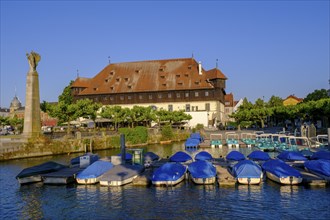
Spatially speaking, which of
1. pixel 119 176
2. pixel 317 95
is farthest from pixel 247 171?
pixel 317 95

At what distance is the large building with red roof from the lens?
8881cm

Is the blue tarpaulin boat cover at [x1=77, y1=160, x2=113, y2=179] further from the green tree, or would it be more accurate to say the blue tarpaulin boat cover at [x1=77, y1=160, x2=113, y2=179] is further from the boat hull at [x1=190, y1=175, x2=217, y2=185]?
the green tree

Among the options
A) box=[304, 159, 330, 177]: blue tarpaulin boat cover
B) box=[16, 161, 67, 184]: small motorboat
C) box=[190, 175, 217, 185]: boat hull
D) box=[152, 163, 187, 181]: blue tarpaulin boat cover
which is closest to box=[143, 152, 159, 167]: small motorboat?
box=[152, 163, 187, 181]: blue tarpaulin boat cover

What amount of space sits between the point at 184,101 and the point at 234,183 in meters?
62.8

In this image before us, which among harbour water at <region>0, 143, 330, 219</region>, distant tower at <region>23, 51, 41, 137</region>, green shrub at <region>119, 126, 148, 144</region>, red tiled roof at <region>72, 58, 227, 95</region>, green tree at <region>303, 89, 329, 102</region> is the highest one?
red tiled roof at <region>72, 58, 227, 95</region>

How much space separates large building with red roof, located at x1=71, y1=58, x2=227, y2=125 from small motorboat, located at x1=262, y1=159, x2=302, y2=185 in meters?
57.0

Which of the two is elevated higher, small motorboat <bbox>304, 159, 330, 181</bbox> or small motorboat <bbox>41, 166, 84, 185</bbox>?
small motorboat <bbox>304, 159, 330, 181</bbox>

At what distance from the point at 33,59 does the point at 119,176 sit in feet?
90.8

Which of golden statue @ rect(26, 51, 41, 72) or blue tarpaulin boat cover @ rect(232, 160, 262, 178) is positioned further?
golden statue @ rect(26, 51, 41, 72)

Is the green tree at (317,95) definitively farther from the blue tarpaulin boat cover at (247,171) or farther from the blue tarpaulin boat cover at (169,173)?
the blue tarpaulin boat cover at (169,173)

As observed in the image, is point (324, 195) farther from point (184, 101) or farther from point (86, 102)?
point (184, 101)

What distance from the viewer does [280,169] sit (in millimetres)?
27266

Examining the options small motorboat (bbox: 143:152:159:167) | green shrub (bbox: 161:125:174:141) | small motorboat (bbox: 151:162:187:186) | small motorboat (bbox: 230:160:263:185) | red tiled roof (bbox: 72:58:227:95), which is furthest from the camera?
red tiled roof (bbox: 72:58:227:95)

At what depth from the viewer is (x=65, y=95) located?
100188 millimetres
